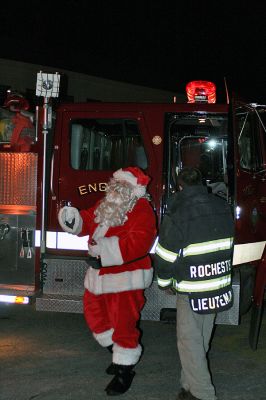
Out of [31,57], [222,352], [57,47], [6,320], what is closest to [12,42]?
[31,57]

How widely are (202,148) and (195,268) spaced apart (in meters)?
2.08

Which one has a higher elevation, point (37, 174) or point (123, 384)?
point (37, 174)

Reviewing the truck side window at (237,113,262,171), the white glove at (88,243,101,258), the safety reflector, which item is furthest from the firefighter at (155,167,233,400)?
the safety reflector

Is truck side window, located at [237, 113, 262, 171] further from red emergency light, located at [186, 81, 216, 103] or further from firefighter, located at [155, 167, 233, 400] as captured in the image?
firefighter, located at [155, 167, 233, 400]

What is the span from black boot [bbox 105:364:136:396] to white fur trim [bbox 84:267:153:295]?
60cm

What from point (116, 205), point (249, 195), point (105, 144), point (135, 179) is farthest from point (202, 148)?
point (116, 205)

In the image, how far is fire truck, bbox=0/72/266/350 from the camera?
5.52 m

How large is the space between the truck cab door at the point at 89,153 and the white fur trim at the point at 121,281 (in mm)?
1297

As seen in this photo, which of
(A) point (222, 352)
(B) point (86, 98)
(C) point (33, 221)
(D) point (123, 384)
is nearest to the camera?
(D) point (123, 384)

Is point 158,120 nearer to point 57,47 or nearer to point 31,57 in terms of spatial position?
point 31,57

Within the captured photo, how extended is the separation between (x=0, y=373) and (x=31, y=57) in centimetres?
1496

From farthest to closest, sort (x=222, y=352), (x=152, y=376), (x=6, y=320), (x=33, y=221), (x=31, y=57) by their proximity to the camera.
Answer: (x=31, y=57) < (x=6, y=320) < (x=33, y=221) < (x=222, y=352) < (x=152, y=376)

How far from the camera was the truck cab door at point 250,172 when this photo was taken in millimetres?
5344

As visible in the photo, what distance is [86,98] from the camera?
19.8 m
